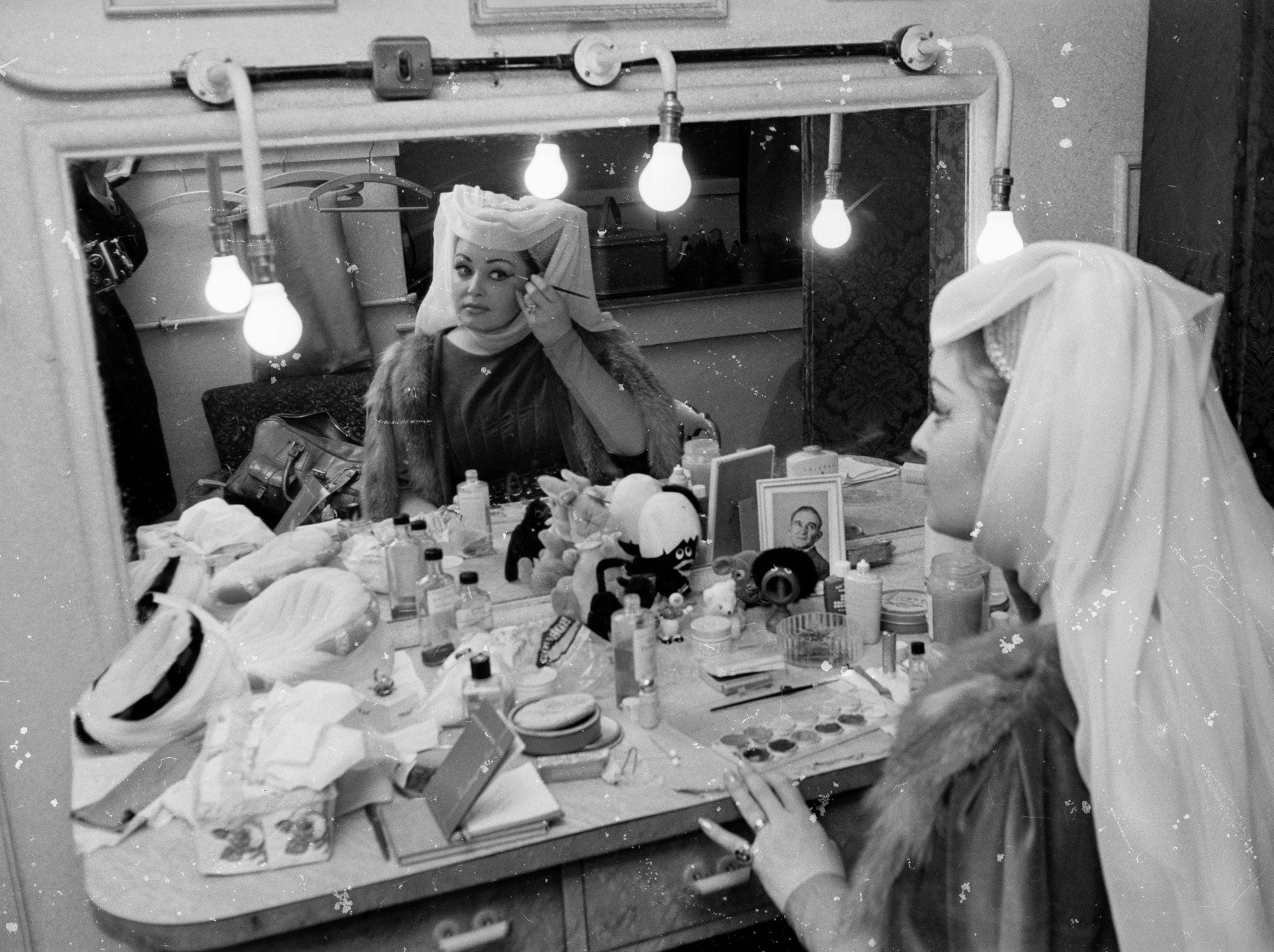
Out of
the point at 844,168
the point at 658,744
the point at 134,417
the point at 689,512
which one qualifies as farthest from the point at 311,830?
the point at 844,168

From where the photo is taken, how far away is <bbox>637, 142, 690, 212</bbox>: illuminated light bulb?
1.94 meters

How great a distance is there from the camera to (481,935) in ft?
4.98

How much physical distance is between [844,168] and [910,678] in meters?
0.96

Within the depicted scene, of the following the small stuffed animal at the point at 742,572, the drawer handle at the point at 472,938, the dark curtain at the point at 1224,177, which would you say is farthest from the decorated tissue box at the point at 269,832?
the dark curtain at the point at 1224,177

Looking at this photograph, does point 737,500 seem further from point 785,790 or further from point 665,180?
point 785,790

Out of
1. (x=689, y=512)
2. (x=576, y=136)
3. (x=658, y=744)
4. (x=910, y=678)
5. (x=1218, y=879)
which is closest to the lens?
(x=1218, y=879)

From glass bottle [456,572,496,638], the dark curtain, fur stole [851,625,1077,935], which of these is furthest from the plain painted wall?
fur stole [851,625,1077,935]

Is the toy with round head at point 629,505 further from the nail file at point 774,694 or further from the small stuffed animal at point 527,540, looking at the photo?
the nail file at point 774,694

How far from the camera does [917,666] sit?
185 cm

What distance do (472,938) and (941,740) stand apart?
0.67 metres

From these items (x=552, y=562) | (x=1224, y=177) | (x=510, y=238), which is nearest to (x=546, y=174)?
(x=510, y=238)

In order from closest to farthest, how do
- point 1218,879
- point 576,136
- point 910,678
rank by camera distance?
point 1218,879 → point 910,678 → point 576,136

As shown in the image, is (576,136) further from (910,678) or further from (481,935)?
(481,935)

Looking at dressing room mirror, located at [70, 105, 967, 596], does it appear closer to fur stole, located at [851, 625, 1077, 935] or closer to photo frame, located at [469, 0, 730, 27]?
photo frame, located at [469, 0, 730, 27]
